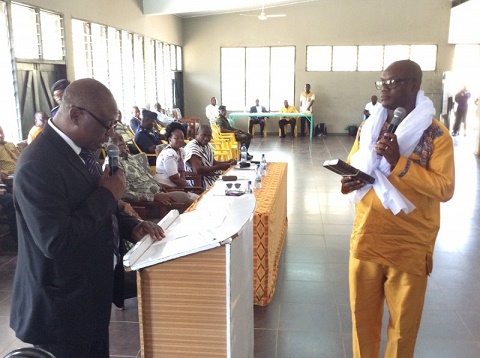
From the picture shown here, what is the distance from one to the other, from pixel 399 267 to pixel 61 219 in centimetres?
139

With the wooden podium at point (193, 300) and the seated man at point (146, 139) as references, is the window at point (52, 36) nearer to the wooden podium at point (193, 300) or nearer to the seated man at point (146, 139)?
the seated man at point (146, 139)

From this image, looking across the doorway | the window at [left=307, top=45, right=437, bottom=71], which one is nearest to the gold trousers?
the doorway

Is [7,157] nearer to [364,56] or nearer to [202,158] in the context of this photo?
[202,158]

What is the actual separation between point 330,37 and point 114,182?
13.1m

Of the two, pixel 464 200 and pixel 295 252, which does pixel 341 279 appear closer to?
pixel 295 252

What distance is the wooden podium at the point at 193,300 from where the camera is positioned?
146cm

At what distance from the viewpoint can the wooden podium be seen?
57.6 inches

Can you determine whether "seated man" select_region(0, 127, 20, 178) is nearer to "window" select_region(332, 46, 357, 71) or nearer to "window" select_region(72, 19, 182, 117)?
"window" select_region(72, 19, 182, 117)

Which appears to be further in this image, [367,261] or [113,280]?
[367,261]

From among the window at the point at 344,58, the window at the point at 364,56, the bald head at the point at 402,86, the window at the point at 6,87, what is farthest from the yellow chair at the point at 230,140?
the bald head at the point at 402,86

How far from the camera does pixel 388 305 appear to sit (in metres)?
2.08

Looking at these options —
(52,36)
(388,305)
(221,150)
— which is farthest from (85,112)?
(221,150)

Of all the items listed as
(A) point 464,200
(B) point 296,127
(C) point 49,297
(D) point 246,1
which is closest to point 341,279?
(C) point 49,297

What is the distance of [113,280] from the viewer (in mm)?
1655
